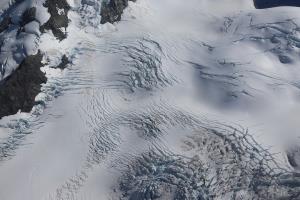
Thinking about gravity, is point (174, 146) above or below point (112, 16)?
below

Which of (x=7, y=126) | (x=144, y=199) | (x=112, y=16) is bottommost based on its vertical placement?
(x=144, y=199)

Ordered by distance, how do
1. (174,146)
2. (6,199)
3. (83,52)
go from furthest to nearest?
(83,52) < (174,146) < (6,199)

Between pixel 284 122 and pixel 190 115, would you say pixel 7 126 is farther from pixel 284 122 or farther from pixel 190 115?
pixel 284 122

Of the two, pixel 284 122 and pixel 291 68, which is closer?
pixel 284 122

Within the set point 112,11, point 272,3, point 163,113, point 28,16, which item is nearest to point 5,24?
point 28,16

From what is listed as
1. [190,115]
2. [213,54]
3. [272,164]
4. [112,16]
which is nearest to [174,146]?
[190,115]

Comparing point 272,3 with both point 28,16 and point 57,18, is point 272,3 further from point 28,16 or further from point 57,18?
point 28,16
